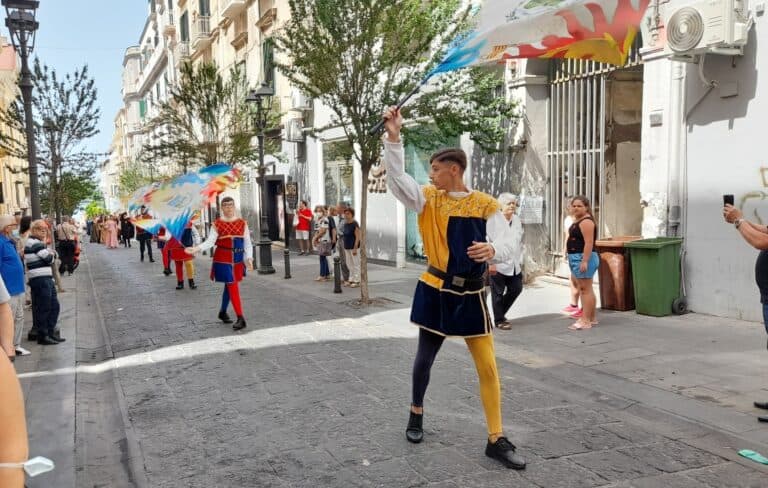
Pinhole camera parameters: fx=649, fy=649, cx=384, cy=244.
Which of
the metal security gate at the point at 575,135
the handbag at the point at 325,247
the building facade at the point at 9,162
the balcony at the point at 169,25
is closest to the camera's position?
the metal security gate at the point at 575,135

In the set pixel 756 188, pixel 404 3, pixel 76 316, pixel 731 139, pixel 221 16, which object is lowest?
pixel 76 316

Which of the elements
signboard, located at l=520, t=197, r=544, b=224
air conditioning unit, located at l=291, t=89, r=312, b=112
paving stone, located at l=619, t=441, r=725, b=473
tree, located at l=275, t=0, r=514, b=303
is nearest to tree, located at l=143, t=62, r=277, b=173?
air conditioning unit, located at l=291, t=89, r=312, b=112

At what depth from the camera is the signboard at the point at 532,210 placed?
1171cm

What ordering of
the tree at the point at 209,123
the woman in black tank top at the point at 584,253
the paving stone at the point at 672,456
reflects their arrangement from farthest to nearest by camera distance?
1. the tree at the point at 209,123
2. the woman in black tank top at the point at 584,253
3. the paving stone at the point at 672,456

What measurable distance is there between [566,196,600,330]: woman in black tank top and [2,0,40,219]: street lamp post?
8509mm

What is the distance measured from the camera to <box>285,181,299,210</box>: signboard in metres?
23.0

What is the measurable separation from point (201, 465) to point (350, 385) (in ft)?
6.03

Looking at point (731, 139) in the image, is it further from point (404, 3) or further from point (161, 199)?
point (161, 199)

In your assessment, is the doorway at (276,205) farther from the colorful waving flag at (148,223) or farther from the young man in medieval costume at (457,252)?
the young man in medieval costume at (457,252)

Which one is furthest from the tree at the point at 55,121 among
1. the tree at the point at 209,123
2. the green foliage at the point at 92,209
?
the green foliage at the point at 92,209

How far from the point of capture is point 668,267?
8.25 meters

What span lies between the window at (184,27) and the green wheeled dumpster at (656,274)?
35079 mm

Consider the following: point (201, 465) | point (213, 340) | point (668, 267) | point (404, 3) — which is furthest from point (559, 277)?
point (201, 465)

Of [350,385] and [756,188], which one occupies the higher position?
[756,188]
